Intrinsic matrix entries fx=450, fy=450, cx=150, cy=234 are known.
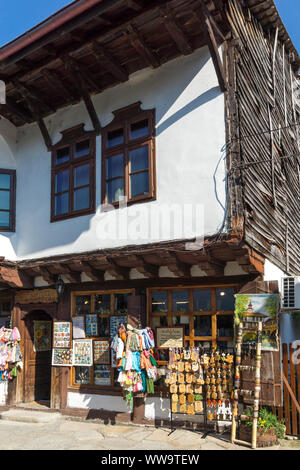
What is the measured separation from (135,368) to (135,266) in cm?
192

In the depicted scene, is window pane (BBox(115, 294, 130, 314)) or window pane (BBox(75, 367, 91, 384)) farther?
window pane (BBox(75, 367, 91, 384))

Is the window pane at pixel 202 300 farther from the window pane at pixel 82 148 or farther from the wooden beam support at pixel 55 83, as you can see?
the wooden beam support at pixel 55 83

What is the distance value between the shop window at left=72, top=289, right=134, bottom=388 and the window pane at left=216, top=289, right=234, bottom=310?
193cm

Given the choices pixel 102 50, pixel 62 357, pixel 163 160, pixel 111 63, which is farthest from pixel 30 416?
pixel 102 50

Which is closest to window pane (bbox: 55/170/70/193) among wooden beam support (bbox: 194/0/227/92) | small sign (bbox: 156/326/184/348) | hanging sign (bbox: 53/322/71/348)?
hanging sign (bbox: 53/322/71/348)

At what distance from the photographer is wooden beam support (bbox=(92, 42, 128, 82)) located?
29.1ft

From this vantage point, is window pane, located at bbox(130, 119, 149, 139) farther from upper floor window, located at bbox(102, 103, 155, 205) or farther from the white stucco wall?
the white stucco wall

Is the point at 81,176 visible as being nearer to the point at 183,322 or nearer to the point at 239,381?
the point at 183,322

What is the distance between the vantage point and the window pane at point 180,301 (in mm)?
8766

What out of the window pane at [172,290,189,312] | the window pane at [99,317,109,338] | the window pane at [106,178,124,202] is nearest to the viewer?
the window pane at [172,290,189,312]

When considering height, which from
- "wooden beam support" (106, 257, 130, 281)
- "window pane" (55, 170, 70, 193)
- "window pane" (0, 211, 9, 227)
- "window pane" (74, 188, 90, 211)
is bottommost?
"wooden beam support" (106, 257, 130, 281)

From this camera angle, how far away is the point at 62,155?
1059 cm

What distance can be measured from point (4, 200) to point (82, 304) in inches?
132
